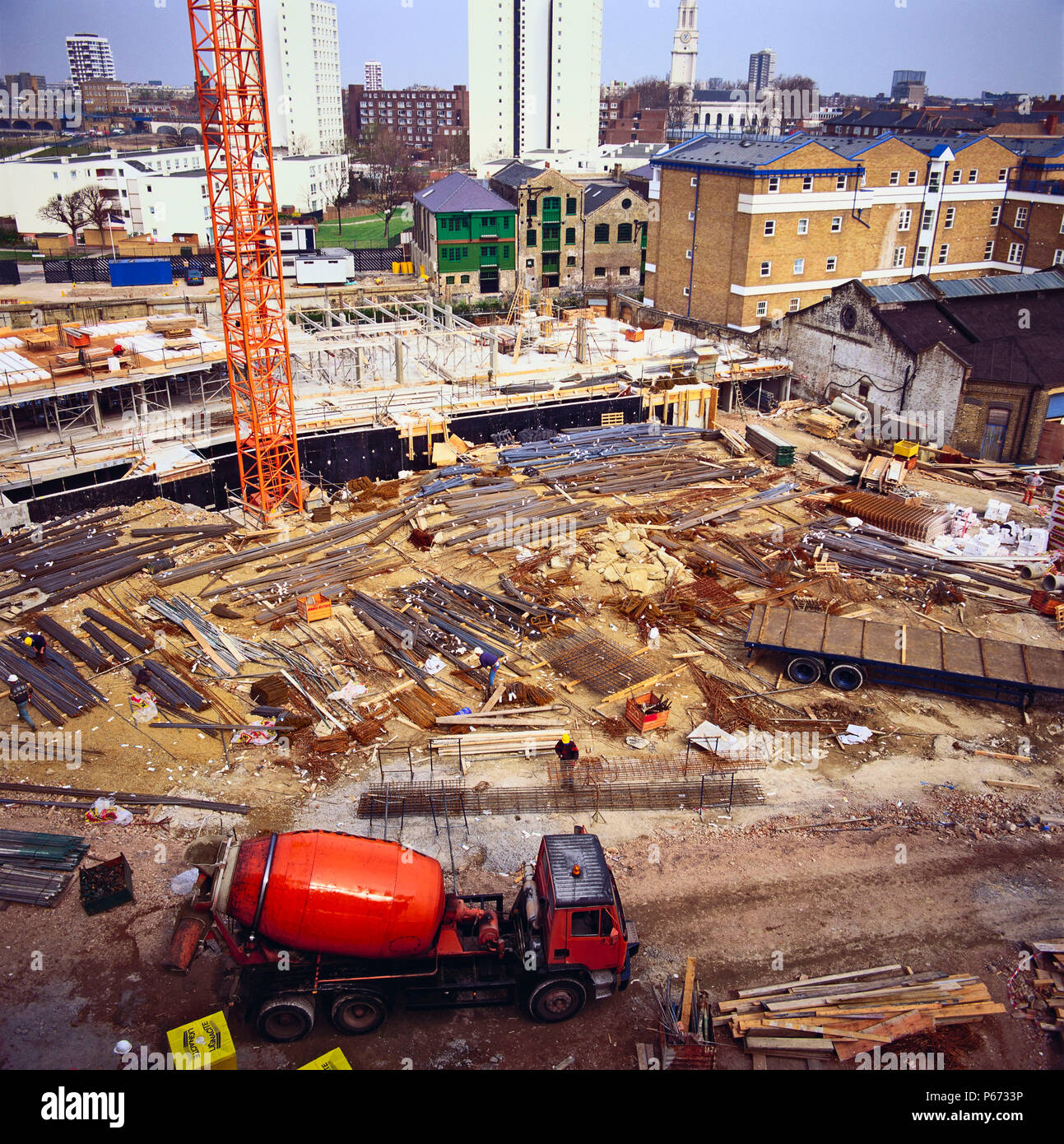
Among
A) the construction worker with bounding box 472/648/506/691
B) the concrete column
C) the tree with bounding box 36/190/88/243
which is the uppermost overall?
the tree with bounding box 36/190/88/243

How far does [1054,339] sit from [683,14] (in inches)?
7700

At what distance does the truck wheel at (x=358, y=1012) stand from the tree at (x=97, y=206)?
62.5 m

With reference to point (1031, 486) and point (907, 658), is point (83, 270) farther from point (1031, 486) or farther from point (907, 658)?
point (907, 658)

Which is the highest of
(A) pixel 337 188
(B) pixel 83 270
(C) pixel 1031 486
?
(A) pixel 337 188

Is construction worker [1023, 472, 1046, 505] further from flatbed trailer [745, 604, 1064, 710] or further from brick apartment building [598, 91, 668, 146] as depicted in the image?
brick apartment building [598, 91, 668, 146]

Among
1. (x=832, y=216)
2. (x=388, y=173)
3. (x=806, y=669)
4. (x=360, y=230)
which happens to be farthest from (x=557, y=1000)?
(x=388, y=173)

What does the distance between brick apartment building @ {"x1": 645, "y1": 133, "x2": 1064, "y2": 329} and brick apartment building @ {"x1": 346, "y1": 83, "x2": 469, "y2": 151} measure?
89247 mm

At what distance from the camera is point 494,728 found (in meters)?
15.8

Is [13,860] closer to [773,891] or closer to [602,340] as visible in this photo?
[773,891]

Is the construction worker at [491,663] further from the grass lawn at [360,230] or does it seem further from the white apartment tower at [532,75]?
the white apartment tower at [532,75]

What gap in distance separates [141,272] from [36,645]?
39.0m

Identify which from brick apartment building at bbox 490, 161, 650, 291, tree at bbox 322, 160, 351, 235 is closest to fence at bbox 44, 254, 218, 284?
brick apartment building at bbox 490, 161, 650, 291

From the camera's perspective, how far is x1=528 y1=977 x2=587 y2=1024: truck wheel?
33.0 ft

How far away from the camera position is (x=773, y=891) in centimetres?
1252
